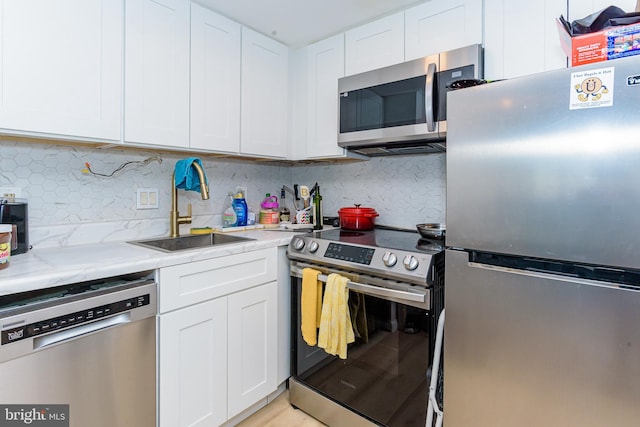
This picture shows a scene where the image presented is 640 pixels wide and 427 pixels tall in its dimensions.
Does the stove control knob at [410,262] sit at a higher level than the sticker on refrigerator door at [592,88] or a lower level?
lower

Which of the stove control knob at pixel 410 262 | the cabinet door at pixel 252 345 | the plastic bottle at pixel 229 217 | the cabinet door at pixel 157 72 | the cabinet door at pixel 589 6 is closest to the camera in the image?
the cabinet door at pixel 589 6

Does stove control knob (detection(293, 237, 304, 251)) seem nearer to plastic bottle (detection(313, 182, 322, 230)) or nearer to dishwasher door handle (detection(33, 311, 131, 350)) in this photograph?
plastic bottle (detection(313, 182, 322, 230))

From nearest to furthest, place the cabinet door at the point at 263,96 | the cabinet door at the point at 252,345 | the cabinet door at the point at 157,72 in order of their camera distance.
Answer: the cabinet door at the point at 157,72 → the cabinet door at the point at 252,345 → the cabinet door at the point at 263,96

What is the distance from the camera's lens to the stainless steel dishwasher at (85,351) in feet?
3.21

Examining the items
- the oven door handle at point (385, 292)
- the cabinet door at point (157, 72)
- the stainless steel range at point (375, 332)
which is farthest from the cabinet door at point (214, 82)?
the oven door handle at point (385, 292)

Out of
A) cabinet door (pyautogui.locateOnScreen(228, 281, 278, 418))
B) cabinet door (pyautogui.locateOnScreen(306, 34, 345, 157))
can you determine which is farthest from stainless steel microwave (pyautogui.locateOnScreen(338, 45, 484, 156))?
cabinet door (pyautogui.locateOnScreen(228, 281, 278, 418))

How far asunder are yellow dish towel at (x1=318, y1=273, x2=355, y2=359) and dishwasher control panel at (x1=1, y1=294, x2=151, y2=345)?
0.76 metres

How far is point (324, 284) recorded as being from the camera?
1.64 metres

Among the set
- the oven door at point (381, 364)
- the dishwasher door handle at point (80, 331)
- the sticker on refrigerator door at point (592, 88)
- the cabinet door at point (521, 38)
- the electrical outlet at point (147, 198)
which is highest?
the cabinet door at point (521, 38)

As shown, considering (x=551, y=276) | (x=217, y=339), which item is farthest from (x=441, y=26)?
(x=217, y=339)

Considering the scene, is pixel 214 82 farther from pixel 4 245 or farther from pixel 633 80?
pixel 633 80

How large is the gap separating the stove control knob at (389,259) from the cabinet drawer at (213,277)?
0.64 m

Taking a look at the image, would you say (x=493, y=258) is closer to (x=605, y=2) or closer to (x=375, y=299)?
(x=375, y=299)

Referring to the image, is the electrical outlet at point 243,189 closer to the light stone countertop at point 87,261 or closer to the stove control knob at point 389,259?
the light stone countertop at point 87,261
